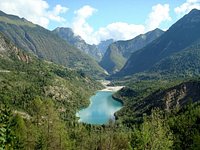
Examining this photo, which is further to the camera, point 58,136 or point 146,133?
point 58,136

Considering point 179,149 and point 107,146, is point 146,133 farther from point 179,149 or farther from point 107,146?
point 107,146

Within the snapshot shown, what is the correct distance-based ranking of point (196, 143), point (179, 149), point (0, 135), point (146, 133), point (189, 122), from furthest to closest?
point (189, 122), point (179, 149), point (196, 143), point (146, 133), point (0, 135)

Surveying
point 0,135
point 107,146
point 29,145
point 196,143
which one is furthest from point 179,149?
point 0,135

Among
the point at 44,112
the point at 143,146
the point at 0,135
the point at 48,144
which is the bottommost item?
the point at 0,135

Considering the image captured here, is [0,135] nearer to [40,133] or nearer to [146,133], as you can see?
[146,133]

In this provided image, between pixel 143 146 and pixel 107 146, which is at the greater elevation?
pixel 107 146

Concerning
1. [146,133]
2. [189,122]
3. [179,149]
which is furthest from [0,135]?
[189,122]

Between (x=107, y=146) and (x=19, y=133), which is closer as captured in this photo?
(x=19, y=133)

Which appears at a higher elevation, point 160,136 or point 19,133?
point 19,133

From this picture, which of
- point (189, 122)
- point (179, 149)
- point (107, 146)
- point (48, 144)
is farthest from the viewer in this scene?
point (107, 146)
